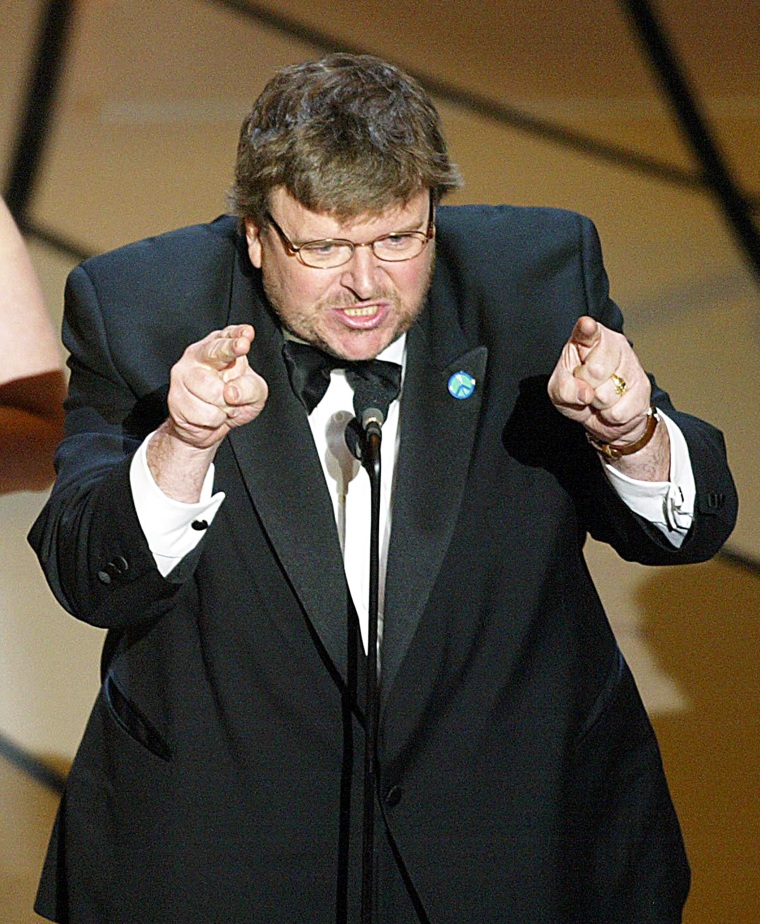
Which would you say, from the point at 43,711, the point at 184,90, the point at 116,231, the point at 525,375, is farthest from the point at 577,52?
the point at 525,375

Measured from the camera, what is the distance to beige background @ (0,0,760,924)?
3.31 meters

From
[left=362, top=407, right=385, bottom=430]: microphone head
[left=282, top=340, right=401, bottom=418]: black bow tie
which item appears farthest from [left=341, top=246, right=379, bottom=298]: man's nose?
[left=362, top=407, right=385, bottom=430]: microphone head

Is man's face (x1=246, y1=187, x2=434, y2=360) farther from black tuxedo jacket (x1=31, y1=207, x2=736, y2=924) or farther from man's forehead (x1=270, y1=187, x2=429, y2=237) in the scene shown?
black tuxedo jacket (x1=31, y1=207, x2=736, y2=924)

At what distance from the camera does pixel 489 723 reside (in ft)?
6.52

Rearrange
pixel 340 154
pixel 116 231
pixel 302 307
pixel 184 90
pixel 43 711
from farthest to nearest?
pixel 184 90 → pixel 116 231 → pixel 43 711 → pixel 302 307 → pixel 340 154

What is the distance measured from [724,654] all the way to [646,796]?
4.79 ft

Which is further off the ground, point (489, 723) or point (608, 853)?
point (489, 723)

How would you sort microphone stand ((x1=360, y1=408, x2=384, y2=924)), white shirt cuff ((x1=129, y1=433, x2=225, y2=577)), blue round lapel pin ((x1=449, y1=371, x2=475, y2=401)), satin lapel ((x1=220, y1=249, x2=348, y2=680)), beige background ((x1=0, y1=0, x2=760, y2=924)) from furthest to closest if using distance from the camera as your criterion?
beige background ((x1=0, y1=0, x2=760, y2=924)) → blue round lapel pin ((x1=449, y1=371, x2=475, y2=401)) → satin lapel ((x1=220, y1=249, x2=348, y2=680)) → white shirt cuff ((x1=129, y1=433, x2=225, y2=577)) → microphone stand ((x1=360, y1=408, x2=384, y2=924))

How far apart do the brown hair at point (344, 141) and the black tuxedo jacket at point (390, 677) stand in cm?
25

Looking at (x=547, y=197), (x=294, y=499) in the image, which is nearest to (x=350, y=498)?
(x=294, y=499)

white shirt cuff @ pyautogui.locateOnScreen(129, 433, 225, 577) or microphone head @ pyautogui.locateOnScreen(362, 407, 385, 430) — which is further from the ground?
microphone head @ pyautogui.locateOnScreen(362, 407, 385, 430)

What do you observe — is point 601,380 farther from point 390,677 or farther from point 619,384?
point 390,677

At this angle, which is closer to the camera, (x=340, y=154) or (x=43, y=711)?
(x=340, y=154)

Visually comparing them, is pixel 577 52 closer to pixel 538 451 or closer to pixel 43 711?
pixel 43 711
